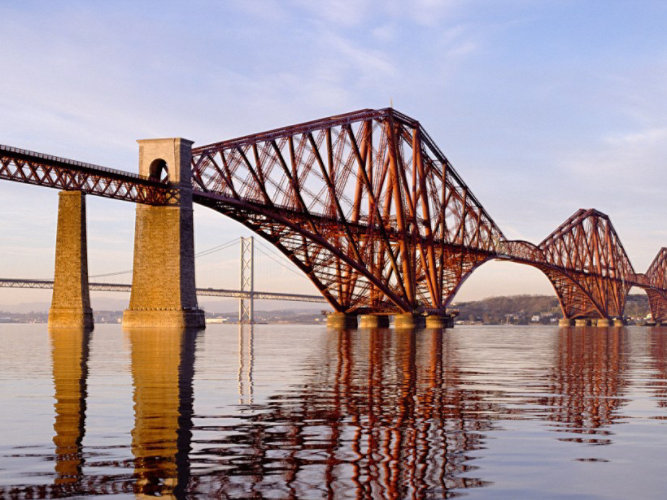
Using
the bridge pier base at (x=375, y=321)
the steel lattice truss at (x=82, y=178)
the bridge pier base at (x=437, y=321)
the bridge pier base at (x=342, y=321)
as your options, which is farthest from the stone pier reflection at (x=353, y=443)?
the bridge pier base at (x=437, y=321)

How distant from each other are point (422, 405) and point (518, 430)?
3491 millimetres

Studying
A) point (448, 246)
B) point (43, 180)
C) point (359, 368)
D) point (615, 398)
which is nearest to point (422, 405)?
point (615, 398)

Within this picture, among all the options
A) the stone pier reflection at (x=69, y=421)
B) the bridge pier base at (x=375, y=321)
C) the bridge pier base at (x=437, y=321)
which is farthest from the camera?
the bridge pier base at (x=437, y=321)

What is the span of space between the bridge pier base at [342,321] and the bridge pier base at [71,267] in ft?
138

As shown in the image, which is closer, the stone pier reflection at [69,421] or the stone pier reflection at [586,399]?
the stone pier reflection at [69,421]

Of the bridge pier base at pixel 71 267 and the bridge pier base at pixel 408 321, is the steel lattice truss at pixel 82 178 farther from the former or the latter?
the bridge pier base at pixel 408 321

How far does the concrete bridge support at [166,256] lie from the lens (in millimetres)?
71750

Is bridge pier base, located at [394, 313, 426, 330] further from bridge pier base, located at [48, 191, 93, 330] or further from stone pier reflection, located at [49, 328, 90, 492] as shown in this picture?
stone pier reflection, located at [49, 328, 90, 492]

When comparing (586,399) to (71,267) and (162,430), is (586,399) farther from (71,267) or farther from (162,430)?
(71,267)

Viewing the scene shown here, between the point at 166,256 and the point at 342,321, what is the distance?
118ft

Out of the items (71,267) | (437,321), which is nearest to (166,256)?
(71,267)

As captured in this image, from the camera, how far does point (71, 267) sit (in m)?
65.8

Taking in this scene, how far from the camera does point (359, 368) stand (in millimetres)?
28266

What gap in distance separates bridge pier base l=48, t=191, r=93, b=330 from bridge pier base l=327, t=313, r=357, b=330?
42104 millimetres
